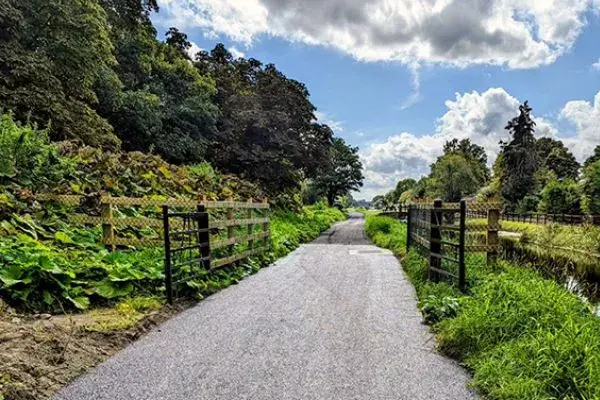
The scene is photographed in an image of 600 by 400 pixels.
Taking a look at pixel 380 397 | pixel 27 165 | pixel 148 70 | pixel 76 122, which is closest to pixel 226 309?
pixel 380 397

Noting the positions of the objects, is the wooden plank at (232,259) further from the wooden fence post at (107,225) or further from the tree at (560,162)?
the tree at (560,162)

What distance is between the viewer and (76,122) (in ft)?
39.0

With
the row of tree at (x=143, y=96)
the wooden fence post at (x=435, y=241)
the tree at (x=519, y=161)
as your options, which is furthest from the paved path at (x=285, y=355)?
the tree at (x=519, y=161)

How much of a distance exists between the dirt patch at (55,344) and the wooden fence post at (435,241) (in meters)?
4.25

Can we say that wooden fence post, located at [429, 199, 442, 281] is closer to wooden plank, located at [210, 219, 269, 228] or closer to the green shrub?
the green shrub

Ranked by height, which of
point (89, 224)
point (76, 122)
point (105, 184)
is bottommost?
point (89, 224)

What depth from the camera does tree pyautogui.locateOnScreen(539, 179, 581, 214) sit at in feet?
97.9

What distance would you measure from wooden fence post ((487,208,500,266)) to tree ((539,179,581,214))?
2742 centimetres

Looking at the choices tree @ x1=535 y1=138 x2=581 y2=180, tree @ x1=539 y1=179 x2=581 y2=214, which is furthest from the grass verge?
tree @ x1=535 y1=138 x2=581 y2=180

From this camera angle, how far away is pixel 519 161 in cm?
4447

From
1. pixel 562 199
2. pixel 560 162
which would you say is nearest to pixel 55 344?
pixel 562 199

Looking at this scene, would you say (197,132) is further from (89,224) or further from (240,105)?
(89,224)

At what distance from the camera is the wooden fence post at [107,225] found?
22.7 ft

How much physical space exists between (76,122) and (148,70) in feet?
24.0
